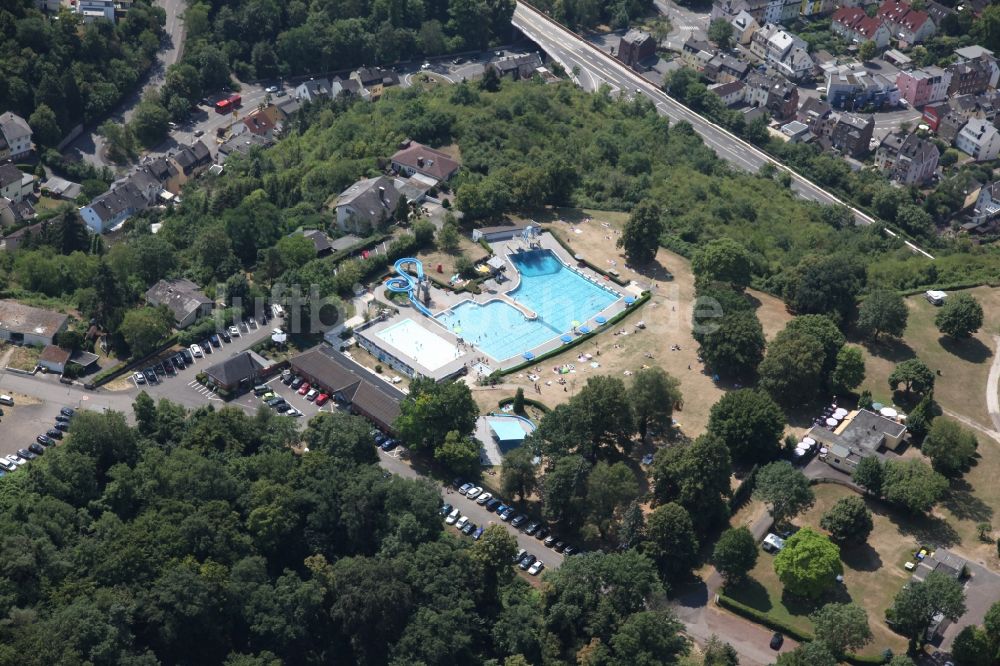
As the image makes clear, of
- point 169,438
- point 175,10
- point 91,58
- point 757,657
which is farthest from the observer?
point 175,10

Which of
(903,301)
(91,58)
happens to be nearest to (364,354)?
(903,301)

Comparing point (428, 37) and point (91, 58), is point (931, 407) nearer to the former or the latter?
point (428, 37)

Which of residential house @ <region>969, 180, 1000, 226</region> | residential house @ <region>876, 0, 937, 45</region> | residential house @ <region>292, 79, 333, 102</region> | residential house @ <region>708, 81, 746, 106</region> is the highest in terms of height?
residential house @ <region>876, 0, 937, 45</region>

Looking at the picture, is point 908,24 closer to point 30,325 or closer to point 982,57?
point 982,57

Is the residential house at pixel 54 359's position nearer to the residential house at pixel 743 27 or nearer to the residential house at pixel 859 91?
the residential house at pixel 859 91

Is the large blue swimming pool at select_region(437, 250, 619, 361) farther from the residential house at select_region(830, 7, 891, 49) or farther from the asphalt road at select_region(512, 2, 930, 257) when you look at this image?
the residential house at select_region(830, 7, 891, 49)

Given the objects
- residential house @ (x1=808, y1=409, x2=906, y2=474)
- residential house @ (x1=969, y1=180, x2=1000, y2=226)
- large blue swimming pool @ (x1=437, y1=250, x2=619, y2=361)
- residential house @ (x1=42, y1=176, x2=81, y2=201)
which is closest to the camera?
residential house @ (x1=808, y1=409, x2=906, y2=474)

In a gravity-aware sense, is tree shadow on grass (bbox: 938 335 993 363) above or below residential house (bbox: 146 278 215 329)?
above

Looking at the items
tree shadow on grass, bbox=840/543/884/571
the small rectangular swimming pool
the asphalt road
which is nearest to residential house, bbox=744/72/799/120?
the asphalt road
